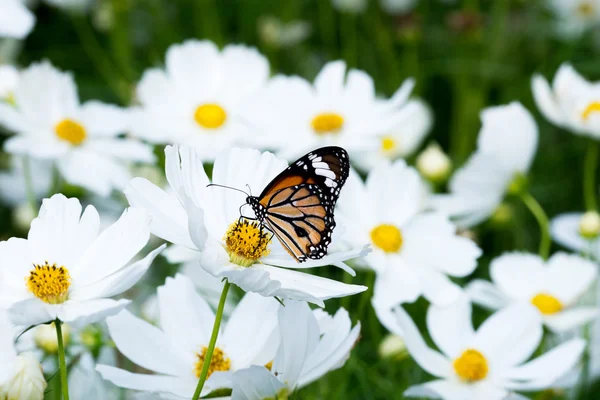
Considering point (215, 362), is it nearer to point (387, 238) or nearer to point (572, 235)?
point (387, 238)

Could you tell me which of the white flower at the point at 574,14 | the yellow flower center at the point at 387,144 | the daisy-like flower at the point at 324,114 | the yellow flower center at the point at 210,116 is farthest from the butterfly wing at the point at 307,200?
the white flower at the point at 574,14

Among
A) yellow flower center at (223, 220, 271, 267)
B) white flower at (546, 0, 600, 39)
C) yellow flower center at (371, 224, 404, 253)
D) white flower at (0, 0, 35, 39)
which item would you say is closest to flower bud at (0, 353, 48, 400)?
yellow flower center at (223, 220, 271, 267)

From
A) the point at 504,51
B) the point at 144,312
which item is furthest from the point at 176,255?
the point at 504,51

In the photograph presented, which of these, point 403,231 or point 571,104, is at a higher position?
point 571,104

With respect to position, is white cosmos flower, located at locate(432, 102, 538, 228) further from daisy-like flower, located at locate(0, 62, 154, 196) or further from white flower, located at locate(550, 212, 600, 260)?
daisy-like flower, located at locate(0, 62, 154, 196)

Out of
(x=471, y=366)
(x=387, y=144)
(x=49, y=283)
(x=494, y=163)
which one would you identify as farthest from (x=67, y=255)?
(x=387, y=144)
